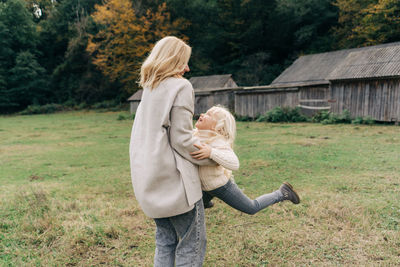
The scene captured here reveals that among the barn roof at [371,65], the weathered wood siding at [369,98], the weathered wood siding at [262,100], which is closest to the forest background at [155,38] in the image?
the weathered wood siding at [262,100]

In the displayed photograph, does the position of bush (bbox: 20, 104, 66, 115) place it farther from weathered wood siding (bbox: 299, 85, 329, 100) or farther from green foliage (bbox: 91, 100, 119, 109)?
weathered wood siding (bbox: 299, 85, 329, 100)

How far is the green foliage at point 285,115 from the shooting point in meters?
16.9

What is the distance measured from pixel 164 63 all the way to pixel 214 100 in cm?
1911

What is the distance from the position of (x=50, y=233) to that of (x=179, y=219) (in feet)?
7.44

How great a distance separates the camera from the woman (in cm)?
209

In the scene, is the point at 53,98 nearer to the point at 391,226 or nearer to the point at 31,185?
the point at 31,185

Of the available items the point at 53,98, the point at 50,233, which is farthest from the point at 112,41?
the point at 50,233

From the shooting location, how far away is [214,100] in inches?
832

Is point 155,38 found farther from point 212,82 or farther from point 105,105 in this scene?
point 105,105

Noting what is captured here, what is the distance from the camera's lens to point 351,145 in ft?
29.2

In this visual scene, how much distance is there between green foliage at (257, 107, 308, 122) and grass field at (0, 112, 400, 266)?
9361mm

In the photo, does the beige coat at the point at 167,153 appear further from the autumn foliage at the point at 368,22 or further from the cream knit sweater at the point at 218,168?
the autumn foliage at the point at 368,22

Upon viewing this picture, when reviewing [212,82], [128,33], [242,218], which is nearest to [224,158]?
[242,218]

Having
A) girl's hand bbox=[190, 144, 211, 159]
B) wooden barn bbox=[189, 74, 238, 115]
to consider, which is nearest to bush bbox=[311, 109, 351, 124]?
wooden barn bbox=[189, 74, 238, 115]
